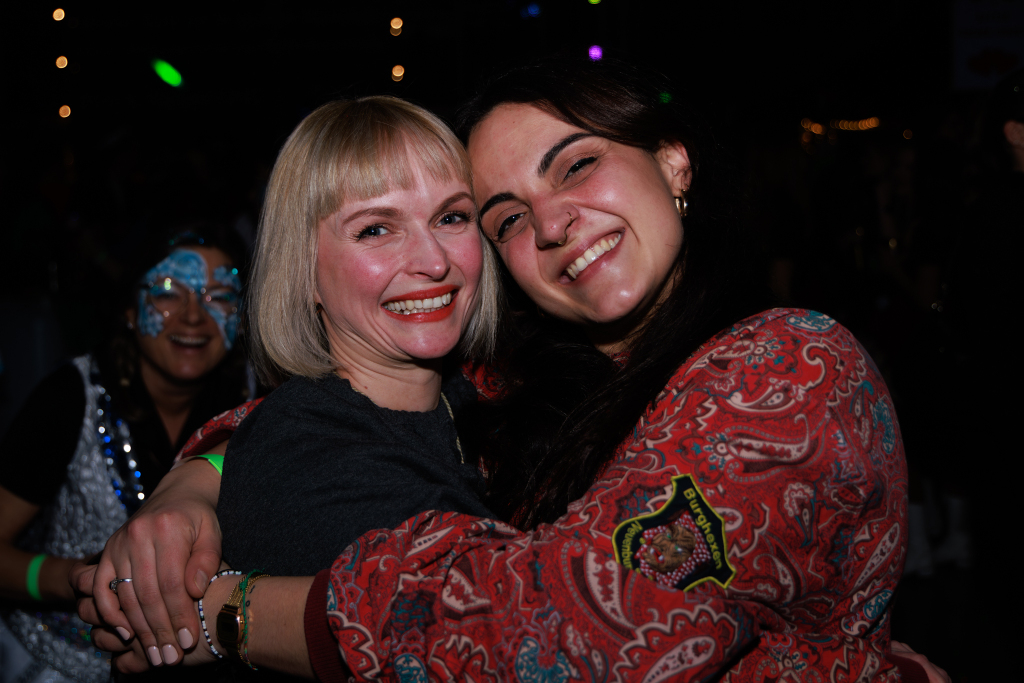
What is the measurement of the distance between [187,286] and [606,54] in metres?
1.78

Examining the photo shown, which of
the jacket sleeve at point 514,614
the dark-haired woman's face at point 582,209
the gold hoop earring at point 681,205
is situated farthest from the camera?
the gold hoop earring at point 681,205

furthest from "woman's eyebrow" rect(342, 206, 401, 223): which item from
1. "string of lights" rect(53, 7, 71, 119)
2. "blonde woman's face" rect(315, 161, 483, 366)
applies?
"string of lights" rect(53, 7, 71, 119)

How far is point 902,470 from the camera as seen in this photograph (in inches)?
49.1

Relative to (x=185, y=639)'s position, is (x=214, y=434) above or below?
above

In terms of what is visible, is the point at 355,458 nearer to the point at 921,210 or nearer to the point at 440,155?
the point at 440,155

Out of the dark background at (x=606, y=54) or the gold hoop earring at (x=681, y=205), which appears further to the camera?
the dark background at (x=606, y=54)

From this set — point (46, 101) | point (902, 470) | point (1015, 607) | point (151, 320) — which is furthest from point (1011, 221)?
point (46, 101)

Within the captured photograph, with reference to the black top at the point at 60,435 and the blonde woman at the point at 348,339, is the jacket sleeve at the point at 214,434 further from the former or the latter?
the black top at the point at 60,435

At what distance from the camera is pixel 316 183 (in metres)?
1.65

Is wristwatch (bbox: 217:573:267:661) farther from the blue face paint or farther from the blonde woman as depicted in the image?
the blue face paint

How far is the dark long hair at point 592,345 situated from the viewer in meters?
1.47

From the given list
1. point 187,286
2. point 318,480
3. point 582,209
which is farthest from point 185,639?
point 187,286

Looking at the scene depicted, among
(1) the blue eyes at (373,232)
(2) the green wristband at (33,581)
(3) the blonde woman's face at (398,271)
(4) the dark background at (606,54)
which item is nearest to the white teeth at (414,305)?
(3) the blonde woman's face at (398,271)

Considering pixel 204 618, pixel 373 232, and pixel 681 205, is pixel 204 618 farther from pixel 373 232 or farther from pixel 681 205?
pixel 681 205
